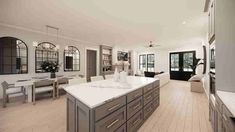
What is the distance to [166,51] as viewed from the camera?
9.96 m

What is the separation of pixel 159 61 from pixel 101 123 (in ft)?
32.0

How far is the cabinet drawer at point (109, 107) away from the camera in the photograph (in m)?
1.32

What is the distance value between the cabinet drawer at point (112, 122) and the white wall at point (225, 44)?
1.50m

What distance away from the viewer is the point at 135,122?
7.12ft

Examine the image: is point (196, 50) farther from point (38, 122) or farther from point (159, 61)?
point (38, 122)

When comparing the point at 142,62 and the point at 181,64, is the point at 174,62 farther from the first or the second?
the point at 142,62

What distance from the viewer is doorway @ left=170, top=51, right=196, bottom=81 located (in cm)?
873

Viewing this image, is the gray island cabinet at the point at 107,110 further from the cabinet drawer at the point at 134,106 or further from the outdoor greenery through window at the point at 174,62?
the outdoor greenery through window at the point at 174,62

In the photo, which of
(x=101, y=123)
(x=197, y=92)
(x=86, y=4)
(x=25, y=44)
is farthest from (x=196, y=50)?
(x=25, y=44)

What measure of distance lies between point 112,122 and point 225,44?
1945mm

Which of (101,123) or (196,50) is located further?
(196,50)

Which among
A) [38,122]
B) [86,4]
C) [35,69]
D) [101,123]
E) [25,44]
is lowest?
[38,122]

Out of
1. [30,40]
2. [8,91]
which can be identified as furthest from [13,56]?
[8,91]

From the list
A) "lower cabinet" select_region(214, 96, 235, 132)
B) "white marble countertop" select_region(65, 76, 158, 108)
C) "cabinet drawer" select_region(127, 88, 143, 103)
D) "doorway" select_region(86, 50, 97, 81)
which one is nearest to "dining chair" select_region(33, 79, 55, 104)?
"white marble countertop" select_region(65, 76, 158, 108)
